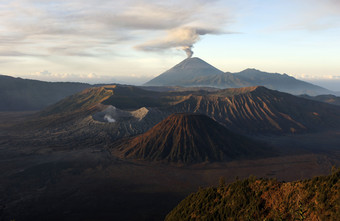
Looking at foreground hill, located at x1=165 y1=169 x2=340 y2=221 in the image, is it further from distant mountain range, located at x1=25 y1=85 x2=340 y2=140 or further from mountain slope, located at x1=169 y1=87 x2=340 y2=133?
mountain slope, located at x1=169 y1=87 x2=340 y2=133

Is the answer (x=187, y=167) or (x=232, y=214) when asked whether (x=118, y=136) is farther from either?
(x=232, y=214)

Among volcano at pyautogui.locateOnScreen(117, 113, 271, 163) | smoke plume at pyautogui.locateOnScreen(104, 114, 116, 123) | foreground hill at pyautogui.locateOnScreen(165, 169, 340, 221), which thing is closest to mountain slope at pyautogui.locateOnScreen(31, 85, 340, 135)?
smoke plume at pyautogui.locateOnScreen(104, 114, 116, 123)

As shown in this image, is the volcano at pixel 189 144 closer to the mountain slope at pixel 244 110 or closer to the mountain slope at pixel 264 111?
the mountain slope at pixel 244 110

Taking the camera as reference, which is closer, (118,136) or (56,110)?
(118,136)

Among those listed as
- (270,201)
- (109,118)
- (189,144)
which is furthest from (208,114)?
(270,201)

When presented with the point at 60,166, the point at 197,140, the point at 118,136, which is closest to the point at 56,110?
the point at 118,136
